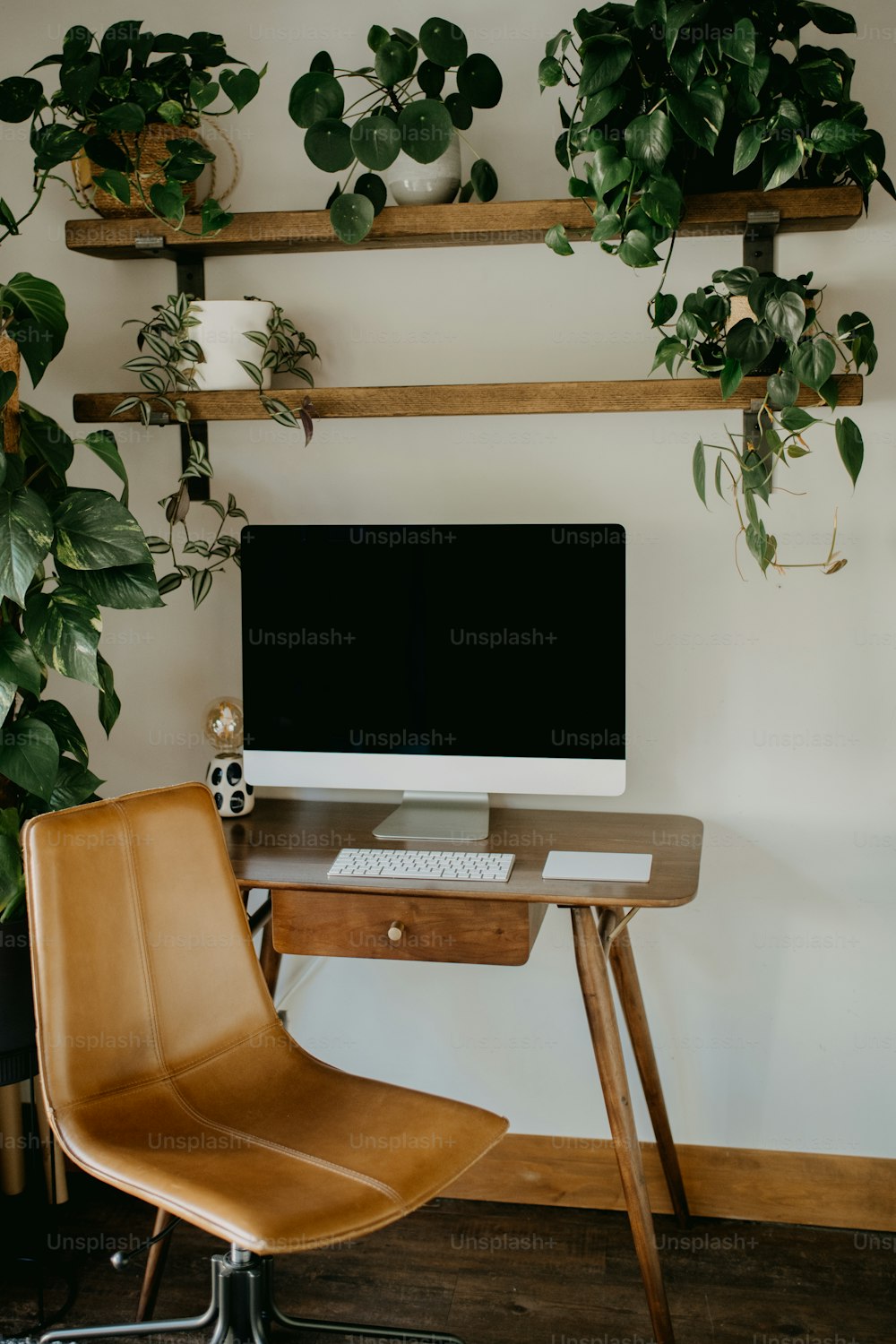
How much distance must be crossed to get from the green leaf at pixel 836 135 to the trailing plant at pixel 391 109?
22.6 inches

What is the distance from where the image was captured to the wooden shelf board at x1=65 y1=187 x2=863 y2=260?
2.00 m

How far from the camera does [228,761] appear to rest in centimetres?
227

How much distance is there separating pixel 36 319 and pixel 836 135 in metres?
1.34

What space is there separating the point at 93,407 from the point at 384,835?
0.97 m

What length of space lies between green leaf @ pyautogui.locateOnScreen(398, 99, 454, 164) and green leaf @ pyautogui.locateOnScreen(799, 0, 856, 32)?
60 centimetres

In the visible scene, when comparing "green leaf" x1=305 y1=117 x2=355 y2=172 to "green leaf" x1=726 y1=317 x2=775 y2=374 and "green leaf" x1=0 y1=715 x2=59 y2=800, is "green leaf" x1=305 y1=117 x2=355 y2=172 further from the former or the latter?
"green leaf" x1=0 y1=715 x2=59 y2=800

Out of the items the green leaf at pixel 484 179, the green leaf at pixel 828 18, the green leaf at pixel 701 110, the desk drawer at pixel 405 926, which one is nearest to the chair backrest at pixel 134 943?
the desk drawer at pixel 405 926

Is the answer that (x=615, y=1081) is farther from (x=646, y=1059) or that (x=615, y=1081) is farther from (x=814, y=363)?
(x=814, y=363)

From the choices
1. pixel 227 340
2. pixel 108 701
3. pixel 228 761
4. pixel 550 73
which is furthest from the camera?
pixel 228 761

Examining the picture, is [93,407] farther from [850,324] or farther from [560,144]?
[850,324]

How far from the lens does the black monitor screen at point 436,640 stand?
206 centimetres

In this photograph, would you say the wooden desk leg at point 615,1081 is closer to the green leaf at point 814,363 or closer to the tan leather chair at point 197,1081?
the tan leather chair at point 197,1081

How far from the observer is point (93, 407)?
221 cm

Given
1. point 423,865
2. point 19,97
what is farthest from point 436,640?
point 19,97
